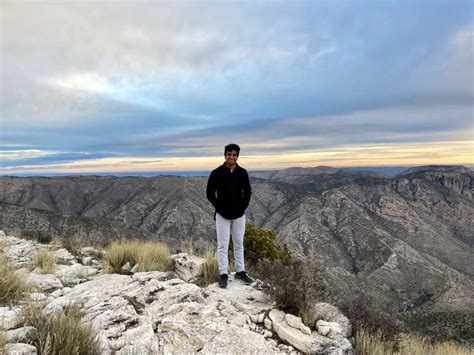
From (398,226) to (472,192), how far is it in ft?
254

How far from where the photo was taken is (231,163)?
21.3 ft

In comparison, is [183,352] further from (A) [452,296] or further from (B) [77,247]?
(A) [452,296]

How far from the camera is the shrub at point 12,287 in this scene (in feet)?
15.9

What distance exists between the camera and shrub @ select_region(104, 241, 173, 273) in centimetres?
748

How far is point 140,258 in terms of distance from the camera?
25.3 feet

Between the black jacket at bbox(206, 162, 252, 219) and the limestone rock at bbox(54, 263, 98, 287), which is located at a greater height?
the black jacket at bbox(206, 162, 252, 219)

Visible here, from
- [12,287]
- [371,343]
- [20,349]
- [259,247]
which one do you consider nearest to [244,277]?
[371,343]

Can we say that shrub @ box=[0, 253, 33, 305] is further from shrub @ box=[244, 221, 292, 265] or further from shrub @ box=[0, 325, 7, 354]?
shrub @ box=[244, 221, 292, 265]

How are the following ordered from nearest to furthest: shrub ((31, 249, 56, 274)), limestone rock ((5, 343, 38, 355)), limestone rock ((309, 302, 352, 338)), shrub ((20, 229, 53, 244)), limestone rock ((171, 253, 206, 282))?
limestone rock ((5, 343, 38, 355))
limestone rock ((309, 302, 352, 338))
limestone rock ((171, 253, 206, 282))
shrub ((31, 249, 56, 274))
shrub ((20, 229, 53, 244))

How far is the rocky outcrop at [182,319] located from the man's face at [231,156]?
2165mm

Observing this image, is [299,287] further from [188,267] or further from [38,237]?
[38,237]

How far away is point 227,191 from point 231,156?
2.04 feet

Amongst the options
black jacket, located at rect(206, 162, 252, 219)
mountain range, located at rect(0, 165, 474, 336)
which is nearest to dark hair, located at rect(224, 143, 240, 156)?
black jacket, located at rect(206, 162, 252, 219)

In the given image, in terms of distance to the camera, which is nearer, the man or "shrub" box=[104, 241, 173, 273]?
the man
